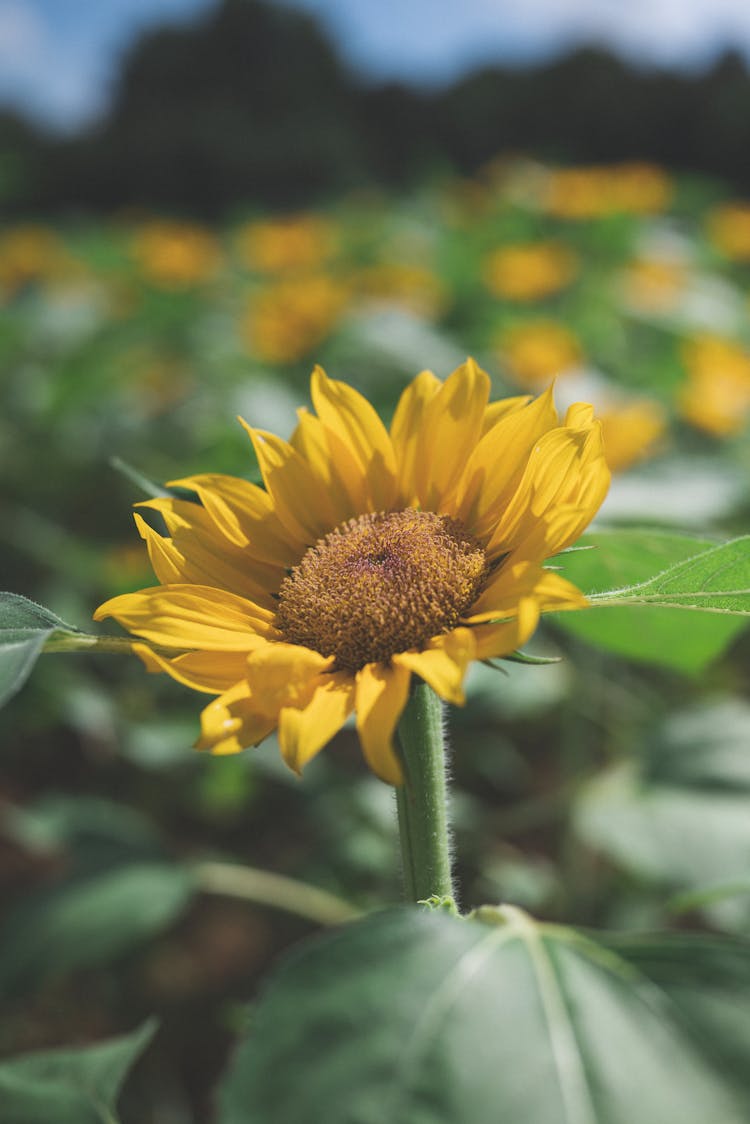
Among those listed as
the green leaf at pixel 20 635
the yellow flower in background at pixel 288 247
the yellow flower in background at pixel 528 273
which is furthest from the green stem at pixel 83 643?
the yellow flower in background at pixel 288 247

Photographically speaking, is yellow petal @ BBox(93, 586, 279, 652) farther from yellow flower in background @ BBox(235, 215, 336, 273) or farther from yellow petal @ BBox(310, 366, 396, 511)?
yellow flower in background @ BBox(235, 215, 336, 273)

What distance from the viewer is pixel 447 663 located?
0.67m

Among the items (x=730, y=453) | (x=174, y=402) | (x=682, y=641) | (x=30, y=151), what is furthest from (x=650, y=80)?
(x=682, y=641)

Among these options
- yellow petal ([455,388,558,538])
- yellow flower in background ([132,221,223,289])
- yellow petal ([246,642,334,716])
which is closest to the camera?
yellow petal ([246,642,334,716])

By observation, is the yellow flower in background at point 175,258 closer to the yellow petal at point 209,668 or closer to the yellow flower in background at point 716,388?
the yellow flower in background at point 716,388

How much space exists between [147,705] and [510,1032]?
6.59 ft

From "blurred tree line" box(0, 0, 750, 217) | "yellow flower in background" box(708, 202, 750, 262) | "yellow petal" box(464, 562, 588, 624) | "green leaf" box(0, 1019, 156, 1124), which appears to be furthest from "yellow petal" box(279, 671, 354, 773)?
"blurred tree line" box(0, 0, 750, 217)

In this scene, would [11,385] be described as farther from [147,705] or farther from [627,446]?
[627,446]

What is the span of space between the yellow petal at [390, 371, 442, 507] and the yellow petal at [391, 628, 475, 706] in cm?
25

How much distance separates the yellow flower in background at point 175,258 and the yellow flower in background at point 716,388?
270 cm

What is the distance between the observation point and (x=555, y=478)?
753mm

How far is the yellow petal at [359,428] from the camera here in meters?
0.92

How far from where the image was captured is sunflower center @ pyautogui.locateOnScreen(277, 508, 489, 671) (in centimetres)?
79

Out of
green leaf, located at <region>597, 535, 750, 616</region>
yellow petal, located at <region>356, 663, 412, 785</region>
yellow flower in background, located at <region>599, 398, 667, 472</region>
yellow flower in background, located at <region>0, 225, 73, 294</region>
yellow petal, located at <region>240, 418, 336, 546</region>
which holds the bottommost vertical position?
yellow petal, located at <region>356, 663, 412, 785</region>
